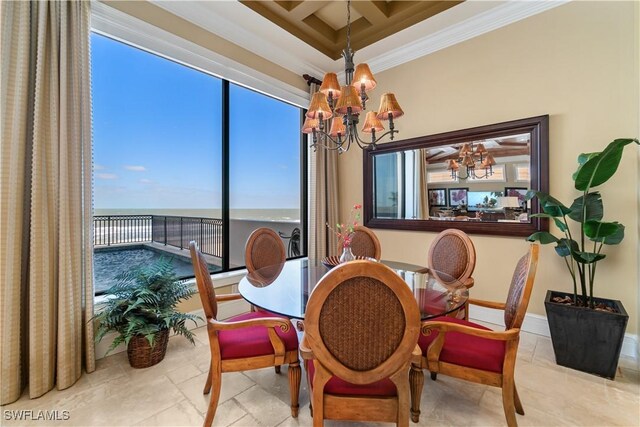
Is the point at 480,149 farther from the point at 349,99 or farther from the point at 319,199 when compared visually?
the point at 319,199

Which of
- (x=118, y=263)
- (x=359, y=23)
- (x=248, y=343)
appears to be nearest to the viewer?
(x=248, y=343)

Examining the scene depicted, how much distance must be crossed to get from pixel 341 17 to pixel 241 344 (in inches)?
137

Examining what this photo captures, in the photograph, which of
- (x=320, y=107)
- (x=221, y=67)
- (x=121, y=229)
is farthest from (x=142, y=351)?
(x=221, y=67)

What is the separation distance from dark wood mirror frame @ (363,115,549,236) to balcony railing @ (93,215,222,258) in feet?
7.22

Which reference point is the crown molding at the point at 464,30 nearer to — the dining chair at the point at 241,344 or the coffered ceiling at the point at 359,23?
the coffered ceiling at the point at 359,23

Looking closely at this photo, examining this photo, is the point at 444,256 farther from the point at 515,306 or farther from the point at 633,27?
the point at 633,27

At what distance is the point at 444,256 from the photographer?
2.43m

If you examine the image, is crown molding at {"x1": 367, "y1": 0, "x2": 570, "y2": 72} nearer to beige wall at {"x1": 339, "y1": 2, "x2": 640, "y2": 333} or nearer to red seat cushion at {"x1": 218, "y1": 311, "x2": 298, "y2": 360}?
beige wall at {"x1": 339, "y1": 2, "x2": 640, "y2": 333}

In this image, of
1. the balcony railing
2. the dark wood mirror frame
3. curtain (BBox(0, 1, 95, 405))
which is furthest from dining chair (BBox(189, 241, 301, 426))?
the dark wood mirror frame

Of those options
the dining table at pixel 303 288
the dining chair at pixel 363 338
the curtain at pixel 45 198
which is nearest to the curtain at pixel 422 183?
the dining table at pixel 303 288

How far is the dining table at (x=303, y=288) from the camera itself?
1493 mm

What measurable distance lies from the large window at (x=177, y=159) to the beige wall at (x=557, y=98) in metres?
2.07

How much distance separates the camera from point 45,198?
1.84 meters

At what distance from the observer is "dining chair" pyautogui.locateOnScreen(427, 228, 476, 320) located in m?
2.22
